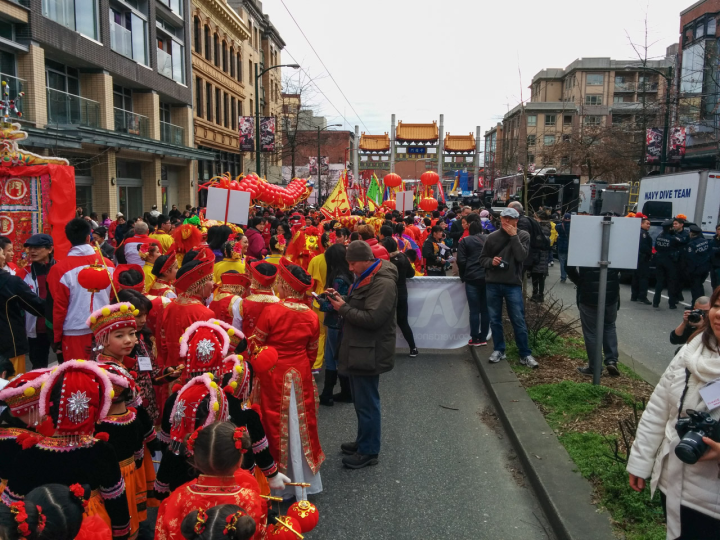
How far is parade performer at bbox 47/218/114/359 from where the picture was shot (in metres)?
5.20

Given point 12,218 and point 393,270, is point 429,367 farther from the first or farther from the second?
point 12,218

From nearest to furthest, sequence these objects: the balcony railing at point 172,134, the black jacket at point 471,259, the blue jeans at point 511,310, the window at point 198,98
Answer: the blue jeans at point 511,310
the black jacket at point 471,259
the balcony railing at point 172,134
the window at point 198,98

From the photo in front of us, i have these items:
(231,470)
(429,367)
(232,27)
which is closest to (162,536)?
(231,470)

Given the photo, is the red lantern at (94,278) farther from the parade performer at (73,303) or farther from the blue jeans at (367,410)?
the blue jeans at (367,410)

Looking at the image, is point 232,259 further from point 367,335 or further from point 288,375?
point 288,375

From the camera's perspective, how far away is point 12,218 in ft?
25.4

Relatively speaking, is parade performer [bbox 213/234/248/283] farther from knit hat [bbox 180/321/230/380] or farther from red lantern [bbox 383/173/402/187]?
red lantern [bbox 383/173/402/187]

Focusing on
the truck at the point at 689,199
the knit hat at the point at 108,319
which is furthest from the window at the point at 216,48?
the knit hat at the point at 108,319

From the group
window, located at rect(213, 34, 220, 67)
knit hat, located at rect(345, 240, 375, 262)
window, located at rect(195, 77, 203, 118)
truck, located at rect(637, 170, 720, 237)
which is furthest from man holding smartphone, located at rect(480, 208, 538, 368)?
window, located at rect(213, 34, 220, 67)

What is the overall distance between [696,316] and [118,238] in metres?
13.7

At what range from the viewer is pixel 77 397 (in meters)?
2.64

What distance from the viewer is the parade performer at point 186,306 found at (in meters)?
4.20

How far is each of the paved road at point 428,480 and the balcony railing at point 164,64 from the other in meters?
25.1

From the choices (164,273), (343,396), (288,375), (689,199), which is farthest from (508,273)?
(689,199)
